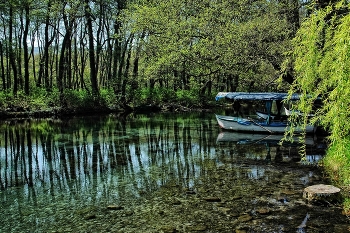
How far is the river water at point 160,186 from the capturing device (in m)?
8.07

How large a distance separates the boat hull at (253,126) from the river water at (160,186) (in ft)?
6.18

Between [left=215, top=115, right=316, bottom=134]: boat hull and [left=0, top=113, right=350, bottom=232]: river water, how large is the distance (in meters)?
1.88

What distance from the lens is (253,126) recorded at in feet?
76.1

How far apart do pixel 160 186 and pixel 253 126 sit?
44.0 ft

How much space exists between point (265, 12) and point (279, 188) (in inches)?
547

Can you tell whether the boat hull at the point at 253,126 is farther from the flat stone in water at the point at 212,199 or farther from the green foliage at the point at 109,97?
the green foliage at the point at 109,97

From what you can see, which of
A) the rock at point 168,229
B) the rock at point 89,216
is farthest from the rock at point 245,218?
the rock at point 89,216

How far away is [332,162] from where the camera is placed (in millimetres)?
12625

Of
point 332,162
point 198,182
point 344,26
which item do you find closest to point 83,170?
point 198,182

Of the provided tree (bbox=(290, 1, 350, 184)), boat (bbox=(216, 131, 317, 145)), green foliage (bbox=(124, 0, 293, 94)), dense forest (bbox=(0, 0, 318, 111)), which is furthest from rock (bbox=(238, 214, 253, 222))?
green foliage (bbox=(124, 0, 293, 94))

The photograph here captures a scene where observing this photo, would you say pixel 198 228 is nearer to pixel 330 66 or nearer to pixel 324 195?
pixel 324 195

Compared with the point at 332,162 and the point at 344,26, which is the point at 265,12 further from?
the point at 344,26

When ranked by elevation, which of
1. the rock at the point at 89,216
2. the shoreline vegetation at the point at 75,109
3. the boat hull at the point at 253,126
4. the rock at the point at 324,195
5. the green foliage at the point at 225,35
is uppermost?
the green foliage at the point at 225,35

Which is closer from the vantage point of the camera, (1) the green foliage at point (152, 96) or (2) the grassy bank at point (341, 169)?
(2) the grassy bank at point (341, 169)
